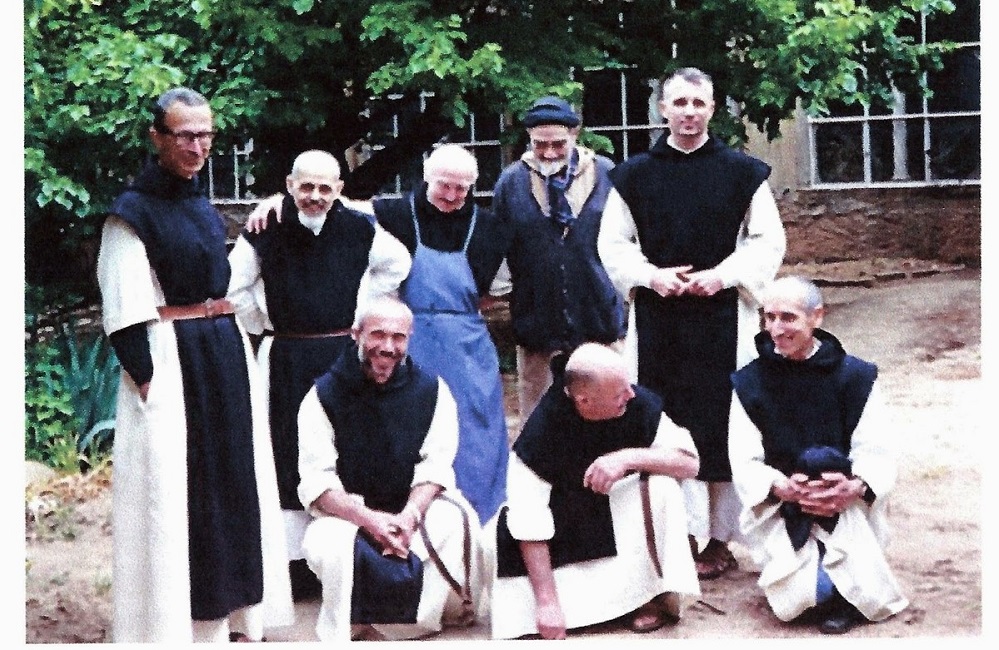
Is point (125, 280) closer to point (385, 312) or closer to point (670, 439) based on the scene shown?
point (385, 312)

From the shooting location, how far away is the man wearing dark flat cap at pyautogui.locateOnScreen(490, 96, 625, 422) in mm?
5379

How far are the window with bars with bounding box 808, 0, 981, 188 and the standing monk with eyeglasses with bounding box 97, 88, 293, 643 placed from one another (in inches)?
104

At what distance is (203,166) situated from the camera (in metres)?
4.58

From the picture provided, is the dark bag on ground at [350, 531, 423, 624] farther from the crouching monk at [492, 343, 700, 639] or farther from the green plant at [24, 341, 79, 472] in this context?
the green plant at [24, 341, 79, 472]

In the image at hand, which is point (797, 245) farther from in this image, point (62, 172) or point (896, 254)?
point (62, 172)

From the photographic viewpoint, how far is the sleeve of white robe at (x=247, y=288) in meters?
4.93

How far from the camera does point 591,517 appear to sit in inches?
185

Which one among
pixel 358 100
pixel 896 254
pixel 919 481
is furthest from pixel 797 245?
pixel 358 100

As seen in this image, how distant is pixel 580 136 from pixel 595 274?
97 cm

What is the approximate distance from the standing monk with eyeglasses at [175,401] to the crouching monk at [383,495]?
0.82 feet

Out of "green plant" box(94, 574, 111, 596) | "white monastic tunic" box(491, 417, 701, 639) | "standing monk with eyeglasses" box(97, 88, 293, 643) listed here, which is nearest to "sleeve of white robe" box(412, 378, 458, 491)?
"white monastic tunic" box(491, 417, 701, 639)

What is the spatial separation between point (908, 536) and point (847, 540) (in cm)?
Result: 45

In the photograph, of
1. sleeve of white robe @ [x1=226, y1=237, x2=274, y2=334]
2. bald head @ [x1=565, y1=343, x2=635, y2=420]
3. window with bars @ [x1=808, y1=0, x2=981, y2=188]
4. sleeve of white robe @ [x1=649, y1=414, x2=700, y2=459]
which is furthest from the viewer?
window with bars @ [x1=808, y1=0, x2=981, y2=188]
